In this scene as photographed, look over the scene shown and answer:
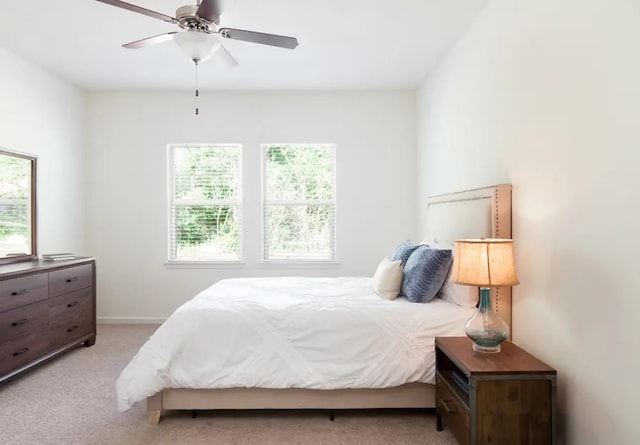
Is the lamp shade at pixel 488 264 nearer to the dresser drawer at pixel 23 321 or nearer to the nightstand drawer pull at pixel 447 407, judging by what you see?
the nightstand drawer pull at pixel 447 407

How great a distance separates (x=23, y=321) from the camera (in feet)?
10.7

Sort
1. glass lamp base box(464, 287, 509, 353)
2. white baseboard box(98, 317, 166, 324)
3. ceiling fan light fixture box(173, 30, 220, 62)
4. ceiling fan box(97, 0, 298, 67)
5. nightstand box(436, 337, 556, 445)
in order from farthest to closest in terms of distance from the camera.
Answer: white baseboard box(98, 317, 166, 324)
ceiling fan light fixture box(173, 30, 220, 62)
ceiling fan box(97, 0, 298, 67)
glass lamp base box(464, 287, 509, 353)
nightstand box(436, 337, 556, 445)

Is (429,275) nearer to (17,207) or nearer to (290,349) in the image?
(290,349)

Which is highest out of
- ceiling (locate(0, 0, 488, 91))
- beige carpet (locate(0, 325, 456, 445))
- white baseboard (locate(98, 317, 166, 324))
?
ceiling (locate(0, 0, 488, 91))

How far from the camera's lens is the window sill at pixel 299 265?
4.93m

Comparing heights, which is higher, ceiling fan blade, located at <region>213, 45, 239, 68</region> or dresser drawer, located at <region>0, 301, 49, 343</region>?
ceiling fan blade, located at <region>213, 45, 239, 68</region>

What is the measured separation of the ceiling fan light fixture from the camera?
2447 millimetres

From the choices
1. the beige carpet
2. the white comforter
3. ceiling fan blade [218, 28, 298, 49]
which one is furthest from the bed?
ceiling fan blade [218, 28, 298, 49]

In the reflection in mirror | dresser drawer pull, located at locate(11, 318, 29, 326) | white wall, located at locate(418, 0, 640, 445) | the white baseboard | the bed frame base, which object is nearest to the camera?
white wall, located at locate(418, 0, 640, 445)

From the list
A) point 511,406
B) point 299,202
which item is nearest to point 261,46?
point 299,202

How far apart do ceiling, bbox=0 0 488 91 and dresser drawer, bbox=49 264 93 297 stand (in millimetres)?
1939

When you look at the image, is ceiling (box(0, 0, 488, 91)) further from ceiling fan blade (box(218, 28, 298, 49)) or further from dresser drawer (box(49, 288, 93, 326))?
dresser drawer (box(49, 288, 93, 326))

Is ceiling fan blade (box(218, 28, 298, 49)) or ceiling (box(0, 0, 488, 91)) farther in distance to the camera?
ceiling (box(0, 0, 488, 91))

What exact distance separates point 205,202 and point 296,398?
3009mm
